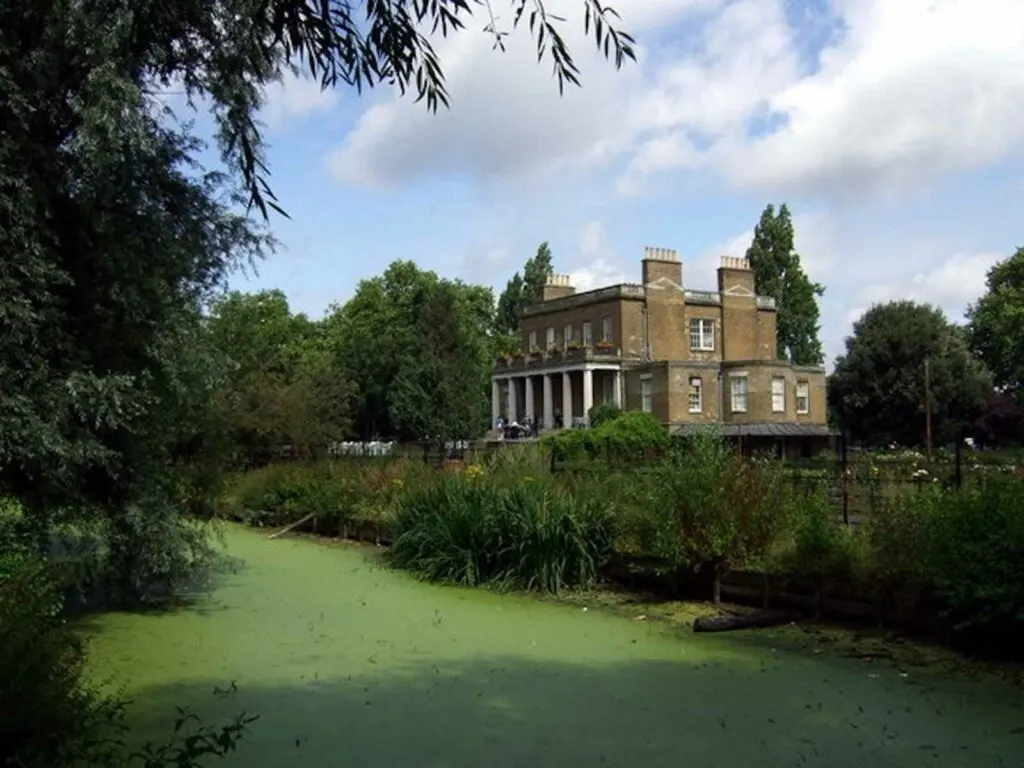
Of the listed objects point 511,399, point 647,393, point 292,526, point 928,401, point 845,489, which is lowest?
point 292,526

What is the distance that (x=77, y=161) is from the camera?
385 inches

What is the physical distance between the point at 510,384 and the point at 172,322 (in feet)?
170

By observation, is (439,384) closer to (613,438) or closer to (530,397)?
(613,438)

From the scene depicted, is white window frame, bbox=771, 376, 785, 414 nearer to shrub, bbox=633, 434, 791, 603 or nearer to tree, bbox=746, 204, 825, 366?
tree, bbox=746, 204, 825, 366

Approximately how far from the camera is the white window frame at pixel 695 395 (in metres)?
52.4

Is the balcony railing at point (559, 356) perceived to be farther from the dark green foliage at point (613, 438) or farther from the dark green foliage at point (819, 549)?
the dark green foliage at point (819, 549)

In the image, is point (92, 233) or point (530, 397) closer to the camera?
point (92, 233)

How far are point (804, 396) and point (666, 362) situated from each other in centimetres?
705

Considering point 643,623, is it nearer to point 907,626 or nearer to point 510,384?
point 907,626

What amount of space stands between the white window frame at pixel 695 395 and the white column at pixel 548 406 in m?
8.79

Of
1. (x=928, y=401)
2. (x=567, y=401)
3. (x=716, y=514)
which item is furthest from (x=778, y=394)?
(x=716, y=514)

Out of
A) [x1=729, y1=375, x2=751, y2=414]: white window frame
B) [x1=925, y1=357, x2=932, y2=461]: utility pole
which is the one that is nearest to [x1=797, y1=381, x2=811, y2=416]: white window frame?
[x1=729, y1=375, x2=751, y2=414]: white window frame

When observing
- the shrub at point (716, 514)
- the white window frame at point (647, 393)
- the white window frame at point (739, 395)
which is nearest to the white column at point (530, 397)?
the white window frame at point (647, 393)

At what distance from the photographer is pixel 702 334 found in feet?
191
